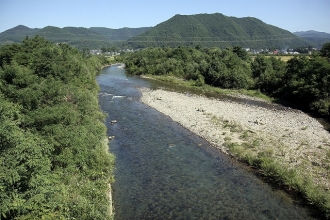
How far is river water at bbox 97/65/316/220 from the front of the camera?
52.8 ft

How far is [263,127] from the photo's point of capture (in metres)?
30.7

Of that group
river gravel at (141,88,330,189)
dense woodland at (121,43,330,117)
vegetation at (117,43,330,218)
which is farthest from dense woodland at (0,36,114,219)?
dense woodland at (121,43,330,117)

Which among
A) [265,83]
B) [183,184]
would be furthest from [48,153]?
[265,83]

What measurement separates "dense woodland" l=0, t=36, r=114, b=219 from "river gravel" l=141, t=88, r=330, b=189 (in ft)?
45.1

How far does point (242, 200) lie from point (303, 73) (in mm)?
35342

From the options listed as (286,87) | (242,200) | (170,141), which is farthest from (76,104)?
(286,87)

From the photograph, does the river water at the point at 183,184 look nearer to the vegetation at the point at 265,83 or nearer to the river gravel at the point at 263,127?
the vegetation at the point at 265,83

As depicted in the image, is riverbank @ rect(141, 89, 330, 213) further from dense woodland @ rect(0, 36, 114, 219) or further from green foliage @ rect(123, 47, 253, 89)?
green foliage @ rect(123, 47, 253, 89)

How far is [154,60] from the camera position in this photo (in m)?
90.1

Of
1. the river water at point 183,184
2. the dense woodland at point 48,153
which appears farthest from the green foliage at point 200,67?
the dense woodland at point 48,153

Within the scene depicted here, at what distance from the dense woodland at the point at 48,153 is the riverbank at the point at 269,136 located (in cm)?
1272

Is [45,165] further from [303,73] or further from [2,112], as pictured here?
[303,73]

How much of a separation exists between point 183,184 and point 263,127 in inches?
625

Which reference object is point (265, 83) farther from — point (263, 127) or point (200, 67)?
point (263, 127)
